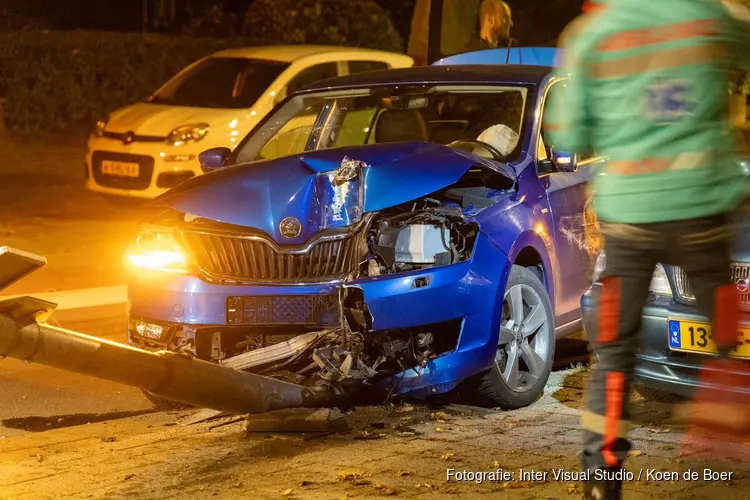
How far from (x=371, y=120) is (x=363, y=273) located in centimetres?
206

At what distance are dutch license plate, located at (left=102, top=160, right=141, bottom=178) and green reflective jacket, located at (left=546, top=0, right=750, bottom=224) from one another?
10.1m

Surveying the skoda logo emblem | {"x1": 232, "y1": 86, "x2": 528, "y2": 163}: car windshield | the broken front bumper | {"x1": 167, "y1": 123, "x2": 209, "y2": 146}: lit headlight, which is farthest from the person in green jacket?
{"x1": 167, "y1": 123, "x2": 209, "y2": 146}: lit headlight

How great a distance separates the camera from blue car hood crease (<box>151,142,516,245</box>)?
6.51 meters

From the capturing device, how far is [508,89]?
304 inches

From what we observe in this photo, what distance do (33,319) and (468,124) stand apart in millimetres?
3857

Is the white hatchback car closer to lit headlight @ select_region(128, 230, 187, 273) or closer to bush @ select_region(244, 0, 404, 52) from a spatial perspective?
bush @ select_region(244, 0, 404, 52)

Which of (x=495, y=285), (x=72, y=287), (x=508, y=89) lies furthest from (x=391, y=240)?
(x=72, y=287)

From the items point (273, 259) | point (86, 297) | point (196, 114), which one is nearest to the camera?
point (273, 259)

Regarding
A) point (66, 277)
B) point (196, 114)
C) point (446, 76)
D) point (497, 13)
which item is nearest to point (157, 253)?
point (446, 76)

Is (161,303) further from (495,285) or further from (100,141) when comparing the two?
(100,141)

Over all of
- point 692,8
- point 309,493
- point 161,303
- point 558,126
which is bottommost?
point 309,493

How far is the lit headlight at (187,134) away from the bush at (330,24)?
27.4 ft

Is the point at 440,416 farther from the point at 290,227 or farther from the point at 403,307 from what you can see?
the point at 290,227

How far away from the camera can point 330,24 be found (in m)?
22.3
